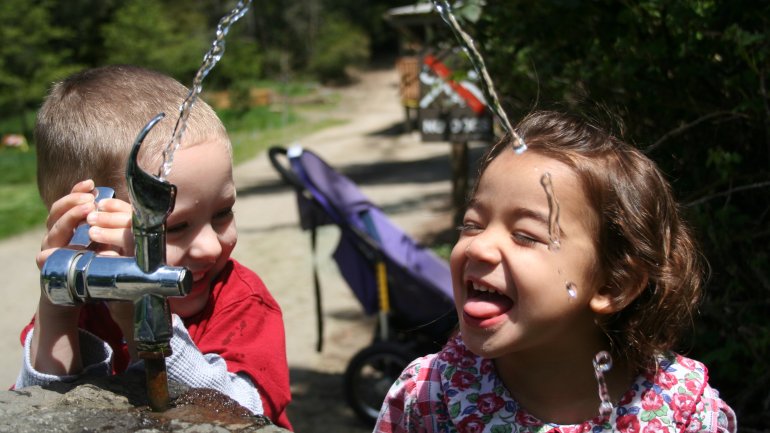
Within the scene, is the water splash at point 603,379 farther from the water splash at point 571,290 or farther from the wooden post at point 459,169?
the wooden post at point 459,169

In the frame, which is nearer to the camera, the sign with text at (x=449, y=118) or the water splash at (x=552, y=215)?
the water splash at (x=552, y=215)

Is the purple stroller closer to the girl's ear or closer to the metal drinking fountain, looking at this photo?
the girl's ear

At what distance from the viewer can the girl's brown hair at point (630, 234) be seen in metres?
1.49

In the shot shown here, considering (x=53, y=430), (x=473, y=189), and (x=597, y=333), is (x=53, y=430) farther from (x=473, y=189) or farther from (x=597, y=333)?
(x=597, y=333)

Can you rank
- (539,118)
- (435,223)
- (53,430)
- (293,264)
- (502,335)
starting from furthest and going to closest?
(435,223) < (293,264) < (539,118) < (502,335) < (53,430)

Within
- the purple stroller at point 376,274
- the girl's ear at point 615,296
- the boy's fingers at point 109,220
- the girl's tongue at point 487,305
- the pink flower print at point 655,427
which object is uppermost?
the boy's fingers at point 109,220

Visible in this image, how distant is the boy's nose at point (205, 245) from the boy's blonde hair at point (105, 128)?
134mm

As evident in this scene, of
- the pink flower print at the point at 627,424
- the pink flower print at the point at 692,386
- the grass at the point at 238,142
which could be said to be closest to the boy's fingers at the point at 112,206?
the pink flower print at the point at 627,424

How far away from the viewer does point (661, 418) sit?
152 cm

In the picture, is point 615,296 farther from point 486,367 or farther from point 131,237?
point 131,237

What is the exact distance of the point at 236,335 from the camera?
169 centimetres

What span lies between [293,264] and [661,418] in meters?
6.93

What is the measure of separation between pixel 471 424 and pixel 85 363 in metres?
0.69

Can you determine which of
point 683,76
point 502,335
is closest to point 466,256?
point 502,335
